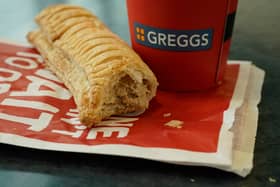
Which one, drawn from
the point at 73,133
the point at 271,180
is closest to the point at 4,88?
the point at 73,133

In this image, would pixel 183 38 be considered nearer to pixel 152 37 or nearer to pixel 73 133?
pixel 152 37

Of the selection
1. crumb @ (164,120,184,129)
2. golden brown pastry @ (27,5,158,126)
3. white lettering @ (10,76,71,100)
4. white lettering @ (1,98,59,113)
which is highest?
golden brown pastry @ (27,5,158,126)

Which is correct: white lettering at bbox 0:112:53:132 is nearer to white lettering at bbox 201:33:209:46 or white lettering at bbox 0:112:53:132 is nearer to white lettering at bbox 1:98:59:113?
white lettering at bbox 1:98:59:113

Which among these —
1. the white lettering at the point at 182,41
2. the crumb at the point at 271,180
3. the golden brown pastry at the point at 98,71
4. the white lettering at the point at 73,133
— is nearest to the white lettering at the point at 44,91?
the golden brown pastry at the point at 98,71

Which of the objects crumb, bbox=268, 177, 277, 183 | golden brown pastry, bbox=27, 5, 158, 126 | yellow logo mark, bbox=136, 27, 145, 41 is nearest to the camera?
crumb, bbox=268, 177, 277, 183

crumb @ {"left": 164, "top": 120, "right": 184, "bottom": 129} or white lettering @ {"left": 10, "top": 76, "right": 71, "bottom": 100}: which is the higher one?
white lettering @ {"left": 10, "top": 76, "right": 71, "bottom": 100}

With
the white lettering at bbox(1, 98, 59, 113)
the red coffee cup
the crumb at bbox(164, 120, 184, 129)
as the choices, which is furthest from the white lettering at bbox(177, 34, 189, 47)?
the white lettering at bbox(1, 98, 59, 113)

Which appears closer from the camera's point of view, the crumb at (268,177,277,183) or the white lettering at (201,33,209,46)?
the crumb at (268,177,277,183)

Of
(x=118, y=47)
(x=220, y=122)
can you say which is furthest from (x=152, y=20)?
(x=220, y=122)

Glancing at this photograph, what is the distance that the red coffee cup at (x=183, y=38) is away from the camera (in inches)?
28.0

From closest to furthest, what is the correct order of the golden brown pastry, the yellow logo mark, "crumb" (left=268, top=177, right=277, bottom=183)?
1. "crumb" (left=268, top=177, right=277, bottom=183)
2. the golden brown pastry
3. the yellow logo mark

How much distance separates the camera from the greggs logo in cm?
73

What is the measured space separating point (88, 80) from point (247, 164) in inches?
11.2

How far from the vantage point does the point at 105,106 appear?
26.9 inches
